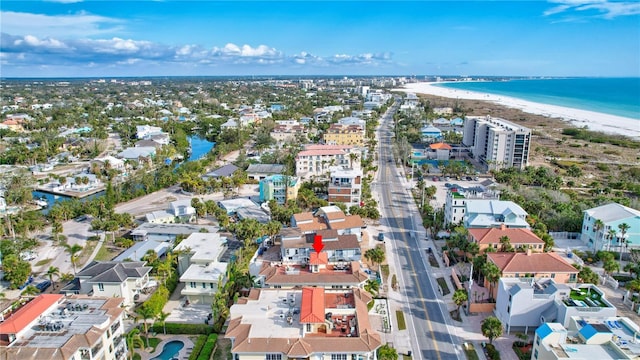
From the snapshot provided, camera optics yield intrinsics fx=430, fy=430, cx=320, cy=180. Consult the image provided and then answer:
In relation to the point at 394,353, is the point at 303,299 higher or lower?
higher

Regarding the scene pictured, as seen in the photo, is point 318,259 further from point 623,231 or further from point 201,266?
point 623,231

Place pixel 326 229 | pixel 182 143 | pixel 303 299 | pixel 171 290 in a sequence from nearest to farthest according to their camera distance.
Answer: pixel 303 299
pixel 171 290
pixel 326 229
pixel 182 143

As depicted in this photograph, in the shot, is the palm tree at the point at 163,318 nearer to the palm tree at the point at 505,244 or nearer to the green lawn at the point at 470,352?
the green lawn at the point at 470,352

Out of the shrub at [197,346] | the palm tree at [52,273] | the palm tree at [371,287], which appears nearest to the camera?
the shrub at [197,346]

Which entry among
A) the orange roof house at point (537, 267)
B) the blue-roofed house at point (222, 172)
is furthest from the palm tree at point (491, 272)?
the blue-roofed house at point (222, 172)

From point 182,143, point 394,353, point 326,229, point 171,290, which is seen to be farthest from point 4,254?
point 182,143

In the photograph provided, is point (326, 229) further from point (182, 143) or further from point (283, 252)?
point (182, 143)
